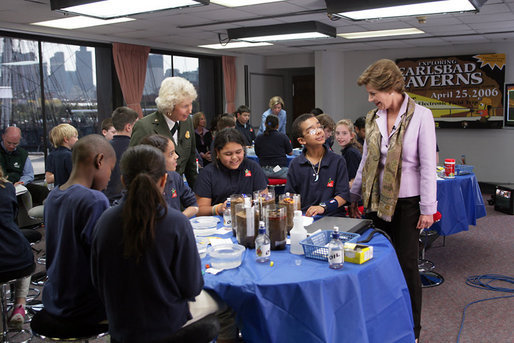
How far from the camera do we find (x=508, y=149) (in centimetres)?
834

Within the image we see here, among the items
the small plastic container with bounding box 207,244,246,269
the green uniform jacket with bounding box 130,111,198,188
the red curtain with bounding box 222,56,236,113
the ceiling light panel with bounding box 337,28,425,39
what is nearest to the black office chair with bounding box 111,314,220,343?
the small plastic container with bounding box 207,244,246,269

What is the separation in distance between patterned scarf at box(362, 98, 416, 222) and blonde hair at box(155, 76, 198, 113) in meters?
1.25

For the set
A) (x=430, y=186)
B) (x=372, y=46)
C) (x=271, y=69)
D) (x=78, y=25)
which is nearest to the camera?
(x=430, y=186)

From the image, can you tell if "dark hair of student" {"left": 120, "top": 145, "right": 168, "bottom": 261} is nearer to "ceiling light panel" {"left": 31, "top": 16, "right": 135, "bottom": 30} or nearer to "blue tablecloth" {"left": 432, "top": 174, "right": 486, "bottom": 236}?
"blue tablecloth" {"left": 432, "top": 174, "right": 486, "bottom": 236}

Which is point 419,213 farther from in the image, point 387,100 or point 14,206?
point 14,206

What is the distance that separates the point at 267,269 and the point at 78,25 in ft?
17.6

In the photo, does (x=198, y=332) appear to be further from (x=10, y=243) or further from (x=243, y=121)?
(x=243, y=121)

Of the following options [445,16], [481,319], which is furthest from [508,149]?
[481,319]

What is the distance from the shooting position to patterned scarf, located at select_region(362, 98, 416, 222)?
8.08ft

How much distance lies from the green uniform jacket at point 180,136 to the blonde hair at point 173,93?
10 centimetres

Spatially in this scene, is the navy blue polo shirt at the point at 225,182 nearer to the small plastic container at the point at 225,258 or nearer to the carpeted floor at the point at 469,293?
the small plastic container at the point at 225,258

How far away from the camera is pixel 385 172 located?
2.52 metres

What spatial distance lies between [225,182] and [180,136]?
620mm

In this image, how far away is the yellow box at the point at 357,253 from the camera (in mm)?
1927
